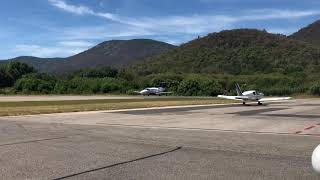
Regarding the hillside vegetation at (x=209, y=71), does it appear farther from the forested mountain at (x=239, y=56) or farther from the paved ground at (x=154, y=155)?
the paved ground at (x=154, y=155)

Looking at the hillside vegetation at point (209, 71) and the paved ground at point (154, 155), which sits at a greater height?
the hillside vegetation at point (209, 71)

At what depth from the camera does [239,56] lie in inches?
6555

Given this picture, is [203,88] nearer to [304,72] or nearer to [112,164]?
[304,72]

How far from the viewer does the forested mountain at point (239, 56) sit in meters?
159

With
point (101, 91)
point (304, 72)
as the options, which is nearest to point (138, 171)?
point (101, 91)

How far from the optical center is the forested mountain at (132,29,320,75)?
6250 inches

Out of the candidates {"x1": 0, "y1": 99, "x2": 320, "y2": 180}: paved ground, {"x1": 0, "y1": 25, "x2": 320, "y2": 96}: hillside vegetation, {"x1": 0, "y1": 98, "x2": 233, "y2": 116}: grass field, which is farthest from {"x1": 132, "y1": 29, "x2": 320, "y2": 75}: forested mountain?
{"x1": 0, "y1": 99, "x2": 320, "y2": 180}: paved ground

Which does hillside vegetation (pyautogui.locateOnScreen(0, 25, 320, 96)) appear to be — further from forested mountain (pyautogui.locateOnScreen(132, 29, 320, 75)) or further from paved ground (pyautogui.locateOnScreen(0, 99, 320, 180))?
paved ground (pyautogui.locateOnScreen(0, 99, 320, 180))

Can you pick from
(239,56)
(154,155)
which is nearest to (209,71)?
(239,56)

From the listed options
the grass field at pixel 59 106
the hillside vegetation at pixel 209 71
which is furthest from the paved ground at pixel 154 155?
the hillside vegetation at pixel 209 71

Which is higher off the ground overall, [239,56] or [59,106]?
[239,56]

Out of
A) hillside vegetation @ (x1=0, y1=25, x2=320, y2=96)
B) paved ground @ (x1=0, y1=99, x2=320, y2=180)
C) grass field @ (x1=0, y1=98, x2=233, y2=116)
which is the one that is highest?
hillside vegetation @ (x1=0, y1=25, x2=320, y2=96)

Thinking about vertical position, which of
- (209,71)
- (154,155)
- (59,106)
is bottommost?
(59,106)

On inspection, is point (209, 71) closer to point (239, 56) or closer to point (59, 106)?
point (239, 56)
